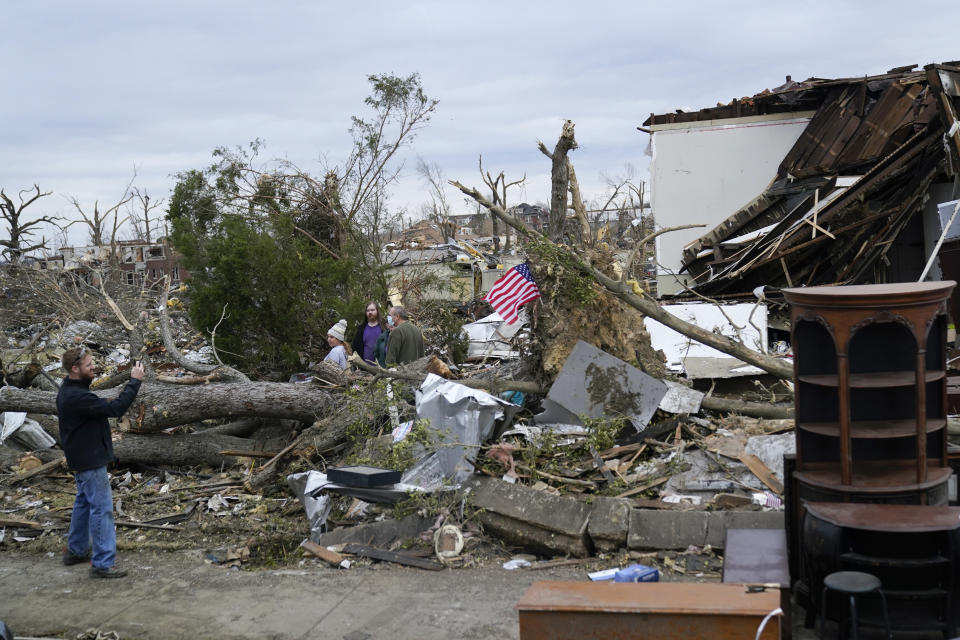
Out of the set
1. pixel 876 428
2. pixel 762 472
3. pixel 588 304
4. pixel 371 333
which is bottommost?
pixel 762 472

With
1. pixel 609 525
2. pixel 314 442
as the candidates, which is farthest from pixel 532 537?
pixel 314 442

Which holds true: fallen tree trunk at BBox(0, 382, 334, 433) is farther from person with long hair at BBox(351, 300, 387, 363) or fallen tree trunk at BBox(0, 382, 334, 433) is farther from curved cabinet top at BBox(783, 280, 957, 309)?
curved cabinet top at BBox(783, 280, 957, 309)

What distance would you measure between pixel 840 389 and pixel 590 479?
292 centimetres

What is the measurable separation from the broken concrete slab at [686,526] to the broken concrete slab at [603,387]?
1682 millimetres

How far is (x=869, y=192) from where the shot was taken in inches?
587

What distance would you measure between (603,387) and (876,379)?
10.9 feet

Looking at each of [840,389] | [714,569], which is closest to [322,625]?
[714,569]

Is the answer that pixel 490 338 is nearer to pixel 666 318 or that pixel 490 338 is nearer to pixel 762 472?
pixel 666 318

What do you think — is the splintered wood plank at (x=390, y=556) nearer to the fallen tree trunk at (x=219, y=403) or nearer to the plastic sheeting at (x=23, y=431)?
the fallen tree trunk at (x=219, y=403)

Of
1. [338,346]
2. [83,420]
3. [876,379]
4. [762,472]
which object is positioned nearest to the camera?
[876,379]

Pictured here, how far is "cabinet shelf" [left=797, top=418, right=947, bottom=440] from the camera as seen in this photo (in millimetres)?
4770

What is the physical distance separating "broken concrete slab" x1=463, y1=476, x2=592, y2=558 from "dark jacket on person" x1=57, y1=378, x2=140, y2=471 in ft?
9.56

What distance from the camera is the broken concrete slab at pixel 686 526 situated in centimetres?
610

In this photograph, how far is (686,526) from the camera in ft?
20.4
